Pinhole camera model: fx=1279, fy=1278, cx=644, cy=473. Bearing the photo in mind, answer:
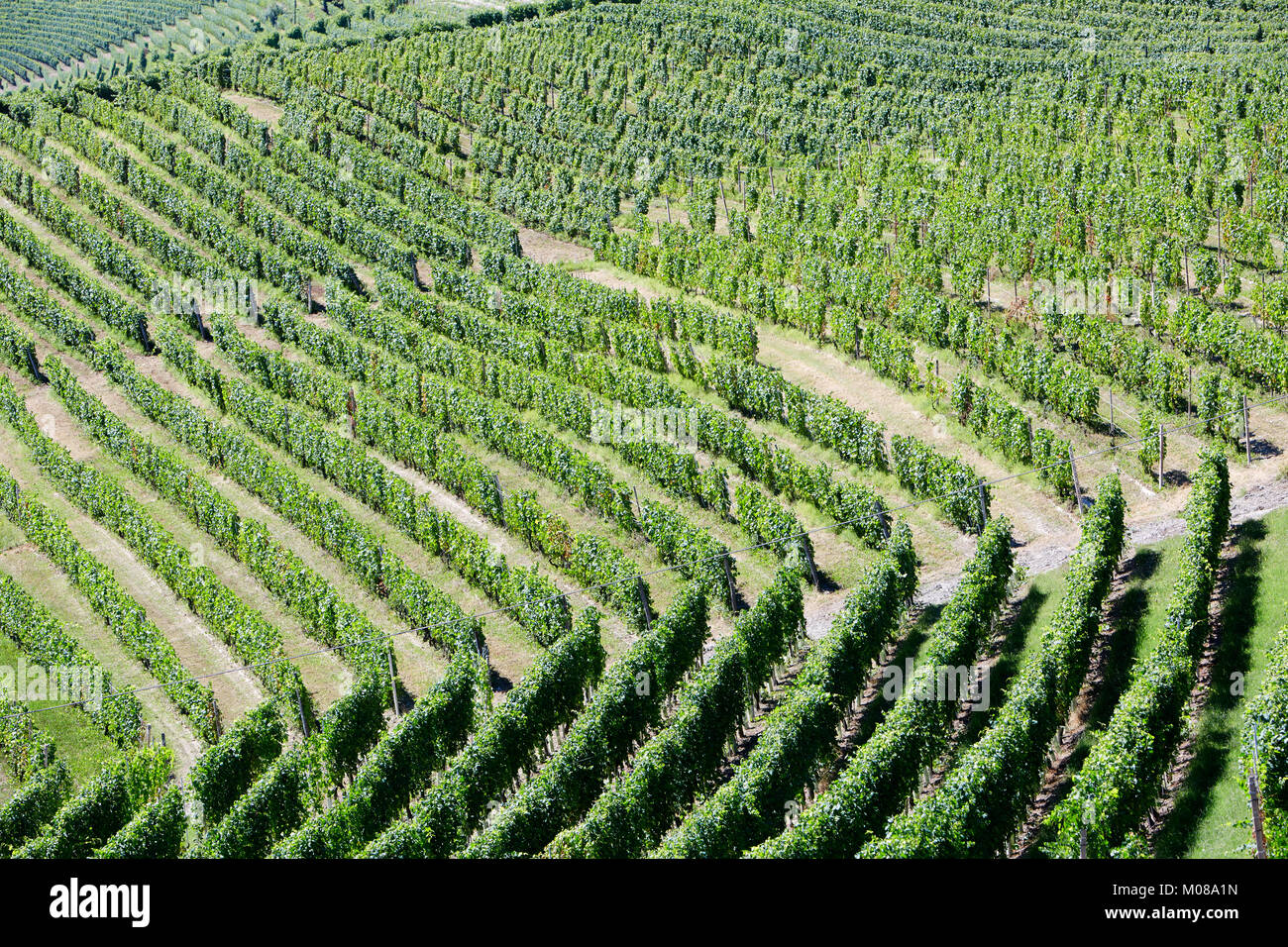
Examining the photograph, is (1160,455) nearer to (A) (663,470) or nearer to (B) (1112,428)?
(B) (1112,428)

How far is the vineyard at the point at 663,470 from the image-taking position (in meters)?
28.8

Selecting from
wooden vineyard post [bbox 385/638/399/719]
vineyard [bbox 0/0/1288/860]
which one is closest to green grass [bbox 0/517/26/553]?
vineyard [bbox 0/0/1288/860]

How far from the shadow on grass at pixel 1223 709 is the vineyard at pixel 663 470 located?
11 centimetres

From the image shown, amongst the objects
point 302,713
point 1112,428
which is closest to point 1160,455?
point 1112,428

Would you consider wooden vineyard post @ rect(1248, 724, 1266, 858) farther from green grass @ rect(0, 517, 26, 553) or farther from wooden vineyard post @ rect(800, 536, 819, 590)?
green grass @ rect(0, 517, 26, 553)

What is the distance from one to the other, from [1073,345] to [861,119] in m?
33.4

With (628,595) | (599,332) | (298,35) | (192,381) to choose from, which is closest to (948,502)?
(628,595)

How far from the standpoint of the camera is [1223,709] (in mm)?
28422

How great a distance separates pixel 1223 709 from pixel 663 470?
785 inches

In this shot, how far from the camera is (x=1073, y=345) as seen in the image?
4822 centimetres

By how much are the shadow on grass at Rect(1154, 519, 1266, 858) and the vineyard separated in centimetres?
11

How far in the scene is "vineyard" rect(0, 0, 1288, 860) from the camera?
2884cm

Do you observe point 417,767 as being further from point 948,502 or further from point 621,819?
point 948,502

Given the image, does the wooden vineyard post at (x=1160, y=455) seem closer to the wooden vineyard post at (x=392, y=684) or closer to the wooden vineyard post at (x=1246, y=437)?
the wooden vineyard post at (x=1246, y=437)
